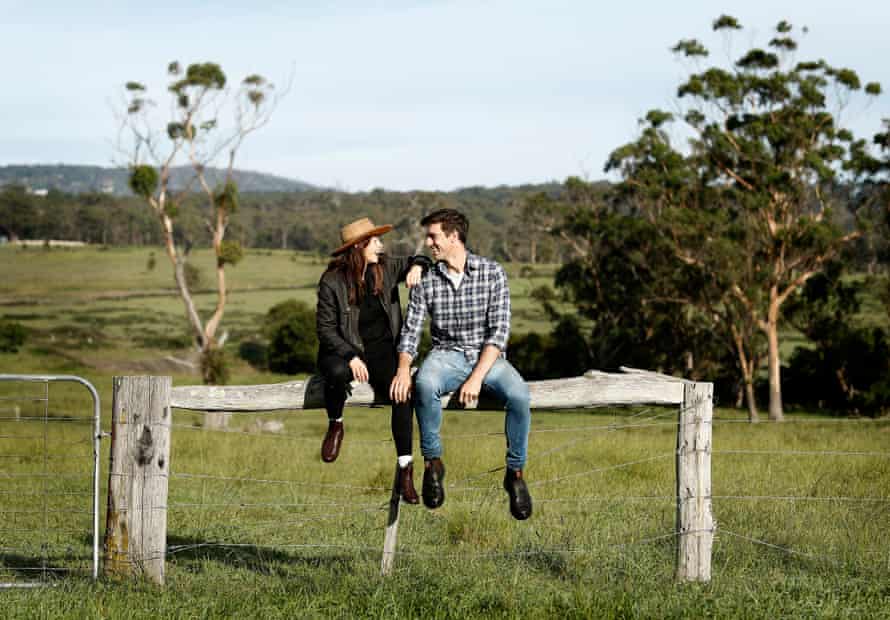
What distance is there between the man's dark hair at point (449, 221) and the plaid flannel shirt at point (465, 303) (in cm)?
19

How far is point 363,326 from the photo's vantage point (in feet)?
22.9

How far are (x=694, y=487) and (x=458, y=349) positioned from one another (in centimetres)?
→ 172

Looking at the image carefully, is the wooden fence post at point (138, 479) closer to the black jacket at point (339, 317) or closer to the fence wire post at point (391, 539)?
the black jacket at point (339, 317)

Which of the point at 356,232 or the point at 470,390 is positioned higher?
the point at 356,232

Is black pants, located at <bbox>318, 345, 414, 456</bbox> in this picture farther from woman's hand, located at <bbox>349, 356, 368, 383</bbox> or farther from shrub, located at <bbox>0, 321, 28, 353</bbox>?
shrub, located at <bbox>0, 321, 28, 353</bbox>

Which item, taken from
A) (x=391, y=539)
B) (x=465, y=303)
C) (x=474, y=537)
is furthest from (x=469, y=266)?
(x=474, y=537)

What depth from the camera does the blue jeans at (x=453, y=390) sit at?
21.1ft

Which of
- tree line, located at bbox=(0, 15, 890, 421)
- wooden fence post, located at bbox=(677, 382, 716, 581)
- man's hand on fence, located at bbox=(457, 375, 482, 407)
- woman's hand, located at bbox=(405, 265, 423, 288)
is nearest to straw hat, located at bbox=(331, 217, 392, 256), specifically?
woman's hand, located at bbox=(405, 265, 423, 288)

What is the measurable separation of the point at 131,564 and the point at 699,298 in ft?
115

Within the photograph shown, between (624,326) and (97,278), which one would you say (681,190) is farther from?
(97,278)

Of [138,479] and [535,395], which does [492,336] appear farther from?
[138,479]

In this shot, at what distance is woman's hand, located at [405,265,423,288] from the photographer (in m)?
6.83

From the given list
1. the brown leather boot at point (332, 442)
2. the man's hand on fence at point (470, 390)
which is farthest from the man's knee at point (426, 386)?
the brown leather boot at point (332, 442)

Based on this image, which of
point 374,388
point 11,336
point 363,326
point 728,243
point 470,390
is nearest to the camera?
point 470,390
